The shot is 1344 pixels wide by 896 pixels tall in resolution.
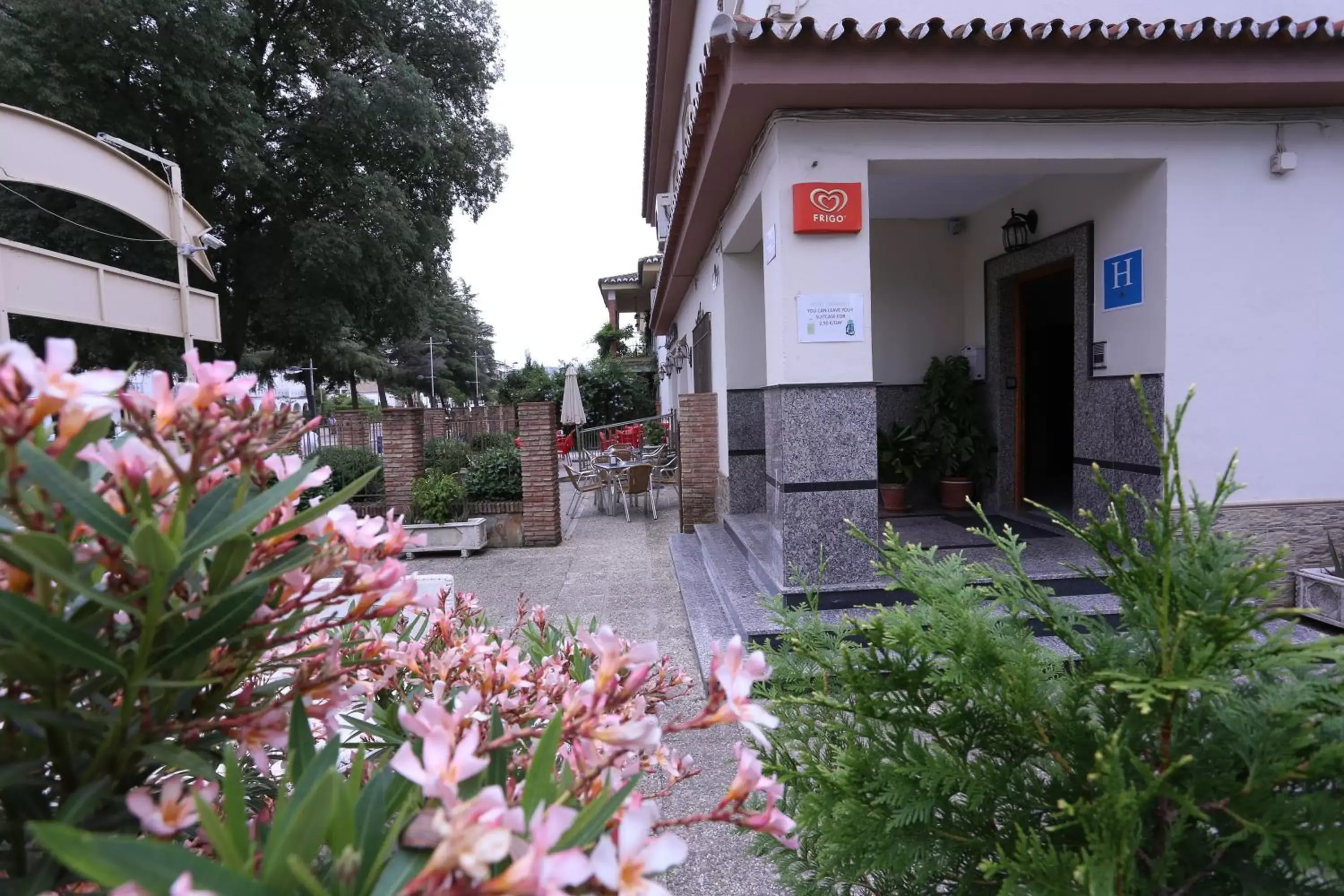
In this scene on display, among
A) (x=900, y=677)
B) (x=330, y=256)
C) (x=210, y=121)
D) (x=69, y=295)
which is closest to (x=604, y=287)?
(x=330, y=256)

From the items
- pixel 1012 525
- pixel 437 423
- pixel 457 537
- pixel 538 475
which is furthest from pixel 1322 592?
pixel 437 423

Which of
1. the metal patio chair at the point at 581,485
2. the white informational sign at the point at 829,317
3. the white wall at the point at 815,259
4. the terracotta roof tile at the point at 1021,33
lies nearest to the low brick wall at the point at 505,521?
the metal patio chair at the point at 581,485

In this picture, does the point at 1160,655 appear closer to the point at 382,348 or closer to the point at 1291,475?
the point at 1291,475

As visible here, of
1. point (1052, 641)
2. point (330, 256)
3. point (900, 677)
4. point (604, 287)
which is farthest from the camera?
point (604, 287)

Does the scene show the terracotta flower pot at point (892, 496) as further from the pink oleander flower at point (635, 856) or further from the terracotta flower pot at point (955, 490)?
the pink oleander flower at point (635, 856)

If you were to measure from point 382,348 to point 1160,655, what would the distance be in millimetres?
46604

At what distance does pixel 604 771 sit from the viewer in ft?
2.84

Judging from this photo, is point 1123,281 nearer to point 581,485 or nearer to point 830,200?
point 830,200

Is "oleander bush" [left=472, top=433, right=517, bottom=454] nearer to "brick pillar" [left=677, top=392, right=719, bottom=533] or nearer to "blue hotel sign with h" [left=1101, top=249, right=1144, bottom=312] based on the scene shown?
"brick pillar" [left=677, top=392, right=719, bottom=533]

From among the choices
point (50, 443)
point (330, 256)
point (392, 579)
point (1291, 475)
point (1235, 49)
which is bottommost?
point (1291, 475)

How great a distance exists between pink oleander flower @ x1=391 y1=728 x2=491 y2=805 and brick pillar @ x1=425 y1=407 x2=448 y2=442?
1043 centimetres

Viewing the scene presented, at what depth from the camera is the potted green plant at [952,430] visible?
7.58 m

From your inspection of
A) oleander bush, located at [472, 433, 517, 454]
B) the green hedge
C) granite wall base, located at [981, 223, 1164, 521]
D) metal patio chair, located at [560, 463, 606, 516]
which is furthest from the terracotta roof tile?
metal patio chair, located at [560, 463, 606, 516]

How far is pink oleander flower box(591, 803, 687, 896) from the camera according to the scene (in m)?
0.63
